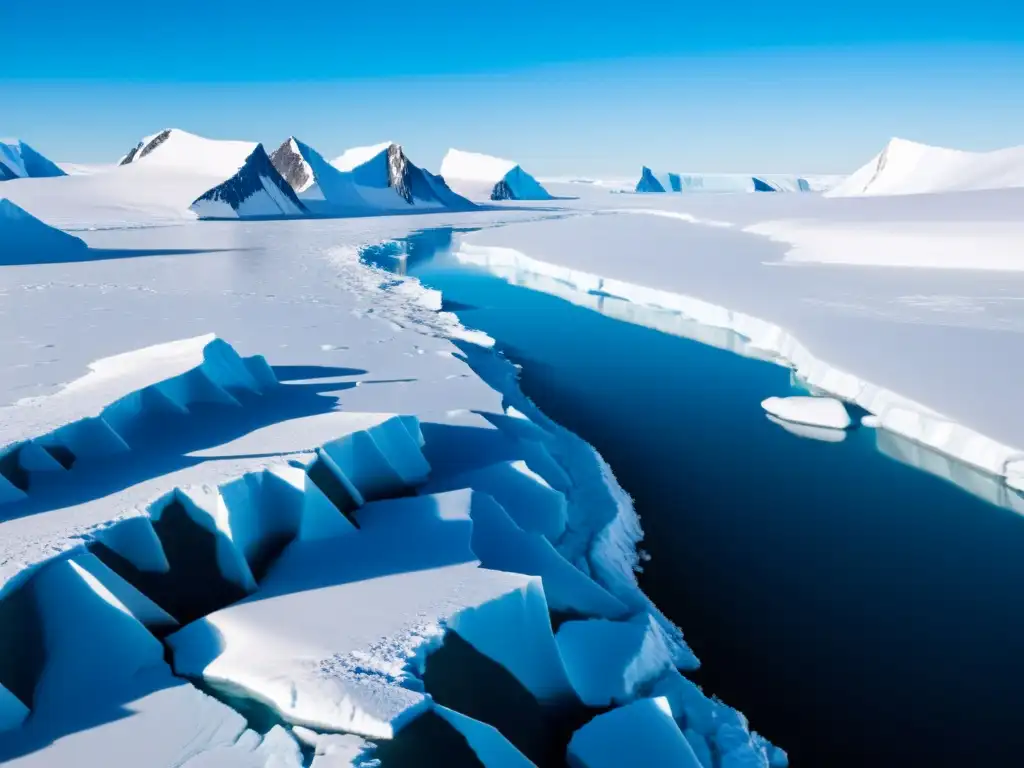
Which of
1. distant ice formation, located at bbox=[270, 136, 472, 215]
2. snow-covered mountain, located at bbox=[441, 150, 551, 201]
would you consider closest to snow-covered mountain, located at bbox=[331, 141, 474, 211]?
distant ice formation, located at bbox=[270, 136, 472, 215]

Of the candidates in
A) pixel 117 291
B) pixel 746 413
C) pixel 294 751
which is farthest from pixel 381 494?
pixel 117 291

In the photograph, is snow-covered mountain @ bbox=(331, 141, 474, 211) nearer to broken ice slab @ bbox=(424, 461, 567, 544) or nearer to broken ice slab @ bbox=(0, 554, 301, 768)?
broken ice slab @ bbox=(424, 461, 567, 544)

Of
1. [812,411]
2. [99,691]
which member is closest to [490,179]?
[812,411]

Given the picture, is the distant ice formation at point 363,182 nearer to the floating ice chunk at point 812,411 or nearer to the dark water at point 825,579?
the floating ice chunk at point 812,411

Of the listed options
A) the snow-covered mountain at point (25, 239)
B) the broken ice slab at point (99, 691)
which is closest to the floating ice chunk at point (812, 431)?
the broken ice slab at point (99, 691)

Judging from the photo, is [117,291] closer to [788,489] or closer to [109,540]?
[109,540]
